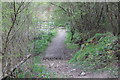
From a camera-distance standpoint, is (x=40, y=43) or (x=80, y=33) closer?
(x=80, y=33)

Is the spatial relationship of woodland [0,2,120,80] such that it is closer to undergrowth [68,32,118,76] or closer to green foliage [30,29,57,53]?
undergrowth [68,32,118,76]

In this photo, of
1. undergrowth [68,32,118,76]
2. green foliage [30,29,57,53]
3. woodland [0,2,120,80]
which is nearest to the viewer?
woodland [0,2,120,80]

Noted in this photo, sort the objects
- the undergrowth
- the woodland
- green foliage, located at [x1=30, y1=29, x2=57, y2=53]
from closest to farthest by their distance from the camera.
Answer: the woodland → the undergrowth → green foliage, located at [x1=30, y1=29, x2=57, y2=53]

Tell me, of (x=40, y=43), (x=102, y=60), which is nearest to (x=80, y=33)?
(x=40, y=43)

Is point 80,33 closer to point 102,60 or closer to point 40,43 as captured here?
point 40,43

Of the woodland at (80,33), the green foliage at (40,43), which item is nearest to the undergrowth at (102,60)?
the woodland at (80,33)

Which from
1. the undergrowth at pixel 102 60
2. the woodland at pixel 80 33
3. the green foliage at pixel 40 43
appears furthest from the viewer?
the green foliage at pixel 40 43

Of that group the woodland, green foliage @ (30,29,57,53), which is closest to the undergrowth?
the woodland

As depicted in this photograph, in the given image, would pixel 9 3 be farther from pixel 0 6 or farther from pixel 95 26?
pixel 95 26

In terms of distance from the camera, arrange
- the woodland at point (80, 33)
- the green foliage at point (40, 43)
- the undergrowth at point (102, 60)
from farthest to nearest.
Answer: the green foliage at point (40, 43)
the undergrowth at point (102, 60)
the woodland at point (80, 33)

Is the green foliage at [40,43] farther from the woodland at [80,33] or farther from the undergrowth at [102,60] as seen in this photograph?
the undergrowth at [102,60]

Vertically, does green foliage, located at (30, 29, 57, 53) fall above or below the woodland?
below

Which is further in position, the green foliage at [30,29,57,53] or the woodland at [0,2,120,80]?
the green foliage at [30,29,57,53]

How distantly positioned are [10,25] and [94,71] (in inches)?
129
